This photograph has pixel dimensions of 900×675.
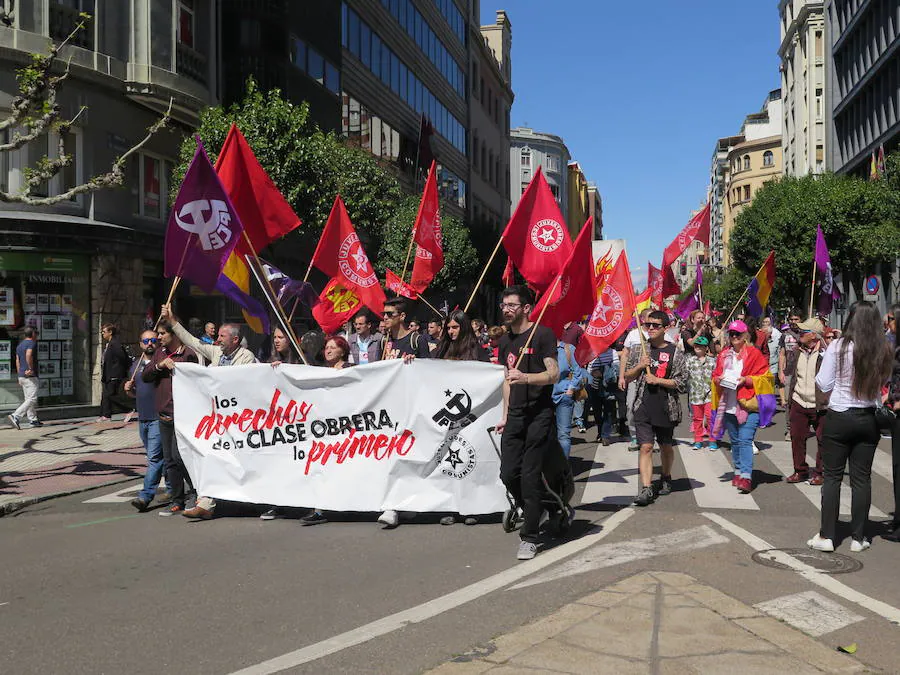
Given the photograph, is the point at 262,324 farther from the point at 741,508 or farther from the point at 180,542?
the point at 741,508

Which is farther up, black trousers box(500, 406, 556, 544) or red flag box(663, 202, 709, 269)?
red flag box(663, 202, 709, 269)

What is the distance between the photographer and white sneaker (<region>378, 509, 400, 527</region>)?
7594 millimetres

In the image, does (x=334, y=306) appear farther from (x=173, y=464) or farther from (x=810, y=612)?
(x=810, y=612)

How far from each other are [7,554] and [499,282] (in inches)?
1548

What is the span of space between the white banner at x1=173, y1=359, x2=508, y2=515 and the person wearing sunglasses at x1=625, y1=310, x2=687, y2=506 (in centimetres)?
159

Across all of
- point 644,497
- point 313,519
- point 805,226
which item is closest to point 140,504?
point 313,519

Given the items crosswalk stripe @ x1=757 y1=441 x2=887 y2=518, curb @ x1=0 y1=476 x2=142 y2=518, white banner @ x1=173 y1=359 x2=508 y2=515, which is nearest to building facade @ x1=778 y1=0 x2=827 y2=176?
crosswalk stripe @ x1=757 y1=441 x2=887 y2=518

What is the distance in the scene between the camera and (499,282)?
1797 inches

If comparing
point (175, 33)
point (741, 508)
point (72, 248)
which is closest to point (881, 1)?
point (175, 33)

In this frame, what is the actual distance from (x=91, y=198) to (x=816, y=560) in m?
→ 15.7

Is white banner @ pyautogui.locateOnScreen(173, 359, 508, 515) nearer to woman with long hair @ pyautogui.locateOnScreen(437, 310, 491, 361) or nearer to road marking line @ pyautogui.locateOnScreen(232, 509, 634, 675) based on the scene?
woman with long hair @ pyautogui.locateOnScreen(437, 310, 491, 361)

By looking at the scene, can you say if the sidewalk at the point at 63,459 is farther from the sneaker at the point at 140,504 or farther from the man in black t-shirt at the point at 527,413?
the man in black t-shirt at the point at 527,413

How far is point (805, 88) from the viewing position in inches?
2613

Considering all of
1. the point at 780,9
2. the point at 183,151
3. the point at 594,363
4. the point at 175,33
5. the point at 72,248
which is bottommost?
the point at 594,363
